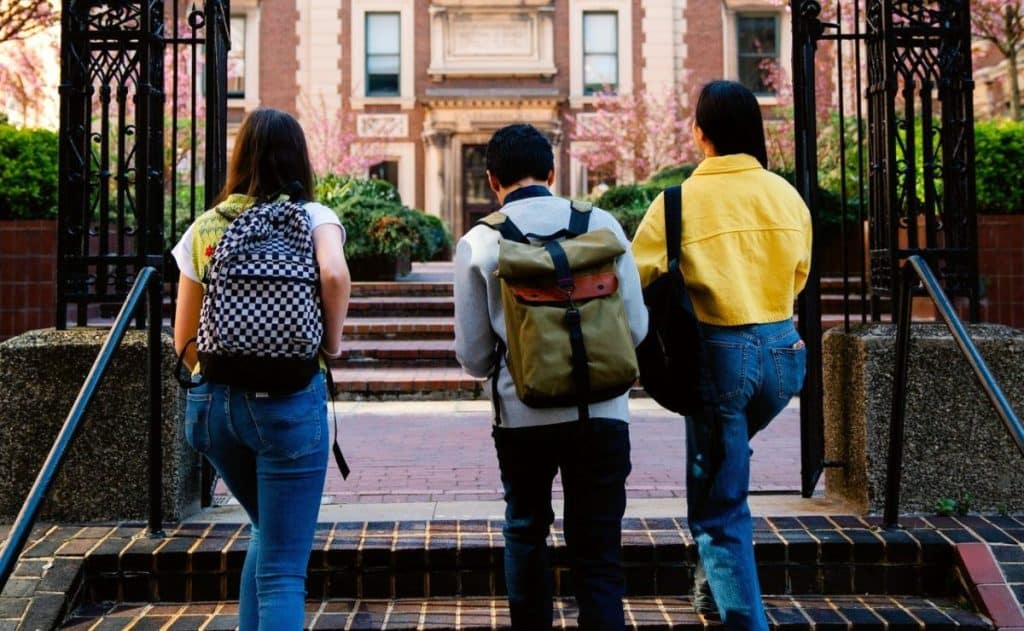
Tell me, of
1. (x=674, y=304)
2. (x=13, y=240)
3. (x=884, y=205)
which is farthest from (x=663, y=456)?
(x=13, y=240)

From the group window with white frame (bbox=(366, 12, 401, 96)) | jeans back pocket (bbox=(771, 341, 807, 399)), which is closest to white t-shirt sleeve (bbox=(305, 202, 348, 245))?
jeans back pocket (bbox=(771, 341, 807, 399))

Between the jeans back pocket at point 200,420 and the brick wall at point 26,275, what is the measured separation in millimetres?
6667

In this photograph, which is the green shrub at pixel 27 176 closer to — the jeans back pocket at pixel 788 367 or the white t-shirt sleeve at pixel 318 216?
the white t-shirt sleeve at pixel 318 216

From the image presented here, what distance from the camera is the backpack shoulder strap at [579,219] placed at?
2.81 m

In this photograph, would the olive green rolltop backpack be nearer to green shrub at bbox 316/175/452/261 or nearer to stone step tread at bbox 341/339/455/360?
stone step tread at bbox 341/339/455/360

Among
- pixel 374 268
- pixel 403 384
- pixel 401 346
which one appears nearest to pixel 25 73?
pixel 374 268

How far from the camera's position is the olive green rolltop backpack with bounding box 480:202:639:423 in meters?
2.64

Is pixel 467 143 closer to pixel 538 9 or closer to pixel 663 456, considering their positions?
pixel 538 9

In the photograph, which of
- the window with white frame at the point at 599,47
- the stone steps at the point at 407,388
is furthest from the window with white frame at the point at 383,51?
the stone steps at the point at 407,388

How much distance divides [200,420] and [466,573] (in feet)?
5.14

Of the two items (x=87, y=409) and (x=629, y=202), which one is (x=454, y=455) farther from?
(x=629, y=202)

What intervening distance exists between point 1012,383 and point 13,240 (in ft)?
26.2

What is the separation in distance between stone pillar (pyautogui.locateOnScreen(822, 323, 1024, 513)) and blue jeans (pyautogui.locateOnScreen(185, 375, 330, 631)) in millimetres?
2664

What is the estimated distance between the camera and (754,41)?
25.1 meters
